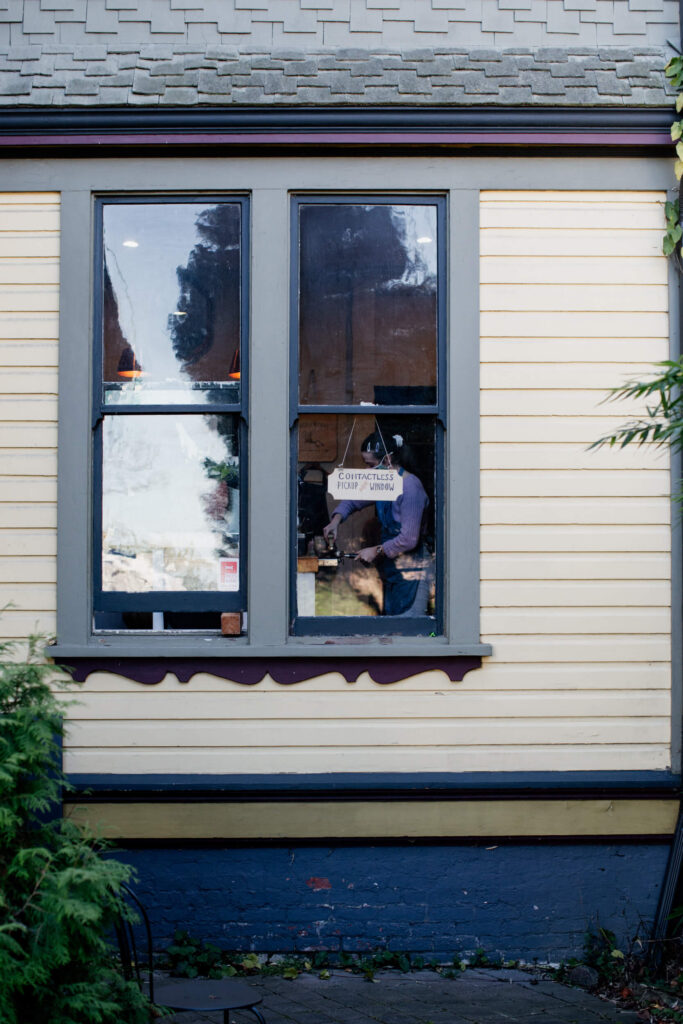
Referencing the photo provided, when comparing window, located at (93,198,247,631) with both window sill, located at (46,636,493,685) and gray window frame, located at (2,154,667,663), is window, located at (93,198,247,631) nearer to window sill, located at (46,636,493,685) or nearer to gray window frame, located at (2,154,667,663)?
gray window frame, located at (2,154,667,663)

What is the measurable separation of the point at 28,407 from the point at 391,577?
2147 mm

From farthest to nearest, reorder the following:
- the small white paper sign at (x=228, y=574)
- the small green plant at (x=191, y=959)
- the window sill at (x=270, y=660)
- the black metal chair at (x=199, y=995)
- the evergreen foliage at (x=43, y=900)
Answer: the small white paper sign at (x=228, y=574)
the window sill at (x=270, y=660)
the small green plant at (x=191, y=959)
the black metal chair at (x=199, y=995)
the evergreen foliage at (x=43, y=900)

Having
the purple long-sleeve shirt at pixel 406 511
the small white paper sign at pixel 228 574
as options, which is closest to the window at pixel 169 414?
the small white paper sign at pixel 228 574

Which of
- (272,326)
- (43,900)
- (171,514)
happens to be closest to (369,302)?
(272,326)

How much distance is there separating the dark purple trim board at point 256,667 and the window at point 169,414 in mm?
249

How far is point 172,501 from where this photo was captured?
5.44 meters

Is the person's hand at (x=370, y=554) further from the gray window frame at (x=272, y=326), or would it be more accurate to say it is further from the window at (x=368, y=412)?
the gray window frame at (x=272, y=326)

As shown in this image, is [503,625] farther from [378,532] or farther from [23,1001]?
[23,1001]

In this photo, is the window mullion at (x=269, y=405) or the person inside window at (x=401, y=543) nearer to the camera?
the window mullion at (x=269, y=405)

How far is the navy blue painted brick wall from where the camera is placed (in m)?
5.21

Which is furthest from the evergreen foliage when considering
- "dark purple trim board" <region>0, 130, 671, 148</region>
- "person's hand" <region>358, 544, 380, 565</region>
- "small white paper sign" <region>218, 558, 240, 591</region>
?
"dark purple trim board" <region>0, 130, 671, 148</region>

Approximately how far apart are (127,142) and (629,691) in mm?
3952

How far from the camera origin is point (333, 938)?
5.21m

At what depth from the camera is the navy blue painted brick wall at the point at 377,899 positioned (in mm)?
5211
